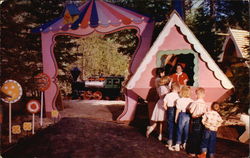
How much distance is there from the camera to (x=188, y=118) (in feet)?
15.4

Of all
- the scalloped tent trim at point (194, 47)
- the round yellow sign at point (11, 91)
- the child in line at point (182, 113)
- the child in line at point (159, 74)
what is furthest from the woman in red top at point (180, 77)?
the round yellow sign at point (11, 91)

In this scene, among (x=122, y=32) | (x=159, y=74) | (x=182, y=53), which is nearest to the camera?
(x=182, y=53)

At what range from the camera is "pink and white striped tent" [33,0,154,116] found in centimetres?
688

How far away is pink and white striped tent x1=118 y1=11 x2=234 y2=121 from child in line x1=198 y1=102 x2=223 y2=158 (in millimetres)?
1299

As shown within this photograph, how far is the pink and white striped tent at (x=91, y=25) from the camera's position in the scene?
271 inches

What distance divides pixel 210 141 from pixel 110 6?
213 inches

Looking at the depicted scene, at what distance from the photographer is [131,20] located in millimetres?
6828

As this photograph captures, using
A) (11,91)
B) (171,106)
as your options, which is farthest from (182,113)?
(11,91)

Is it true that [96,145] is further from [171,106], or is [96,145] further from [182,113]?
[182,113]

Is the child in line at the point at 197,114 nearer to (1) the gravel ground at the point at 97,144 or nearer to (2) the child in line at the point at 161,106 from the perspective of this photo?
(1) the gravel ground at the point at 97,144

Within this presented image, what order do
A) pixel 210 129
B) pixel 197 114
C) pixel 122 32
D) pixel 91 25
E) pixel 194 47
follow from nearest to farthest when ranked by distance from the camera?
pixel 210 129
pixel 197 114
pixel 194 47
pixel 91 25
pixel 122 32

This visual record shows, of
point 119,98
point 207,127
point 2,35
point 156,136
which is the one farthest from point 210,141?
point 119,98

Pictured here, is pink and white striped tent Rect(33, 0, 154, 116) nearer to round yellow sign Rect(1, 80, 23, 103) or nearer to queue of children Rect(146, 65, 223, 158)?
queue of children Rect(146, 65, 223, 158)

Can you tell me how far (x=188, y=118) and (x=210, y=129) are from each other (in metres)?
0.58
